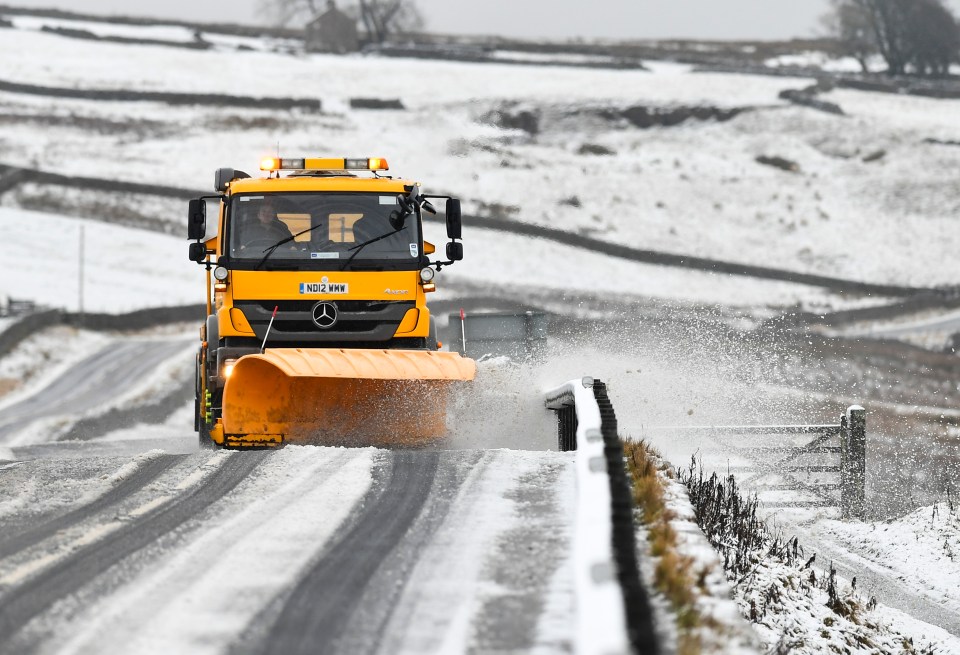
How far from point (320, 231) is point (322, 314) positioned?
0.79m

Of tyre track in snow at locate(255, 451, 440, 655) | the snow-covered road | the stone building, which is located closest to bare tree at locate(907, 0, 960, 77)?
the stone building

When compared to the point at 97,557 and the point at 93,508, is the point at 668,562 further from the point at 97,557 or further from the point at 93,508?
the point at 93,508

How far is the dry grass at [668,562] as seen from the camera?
4898 mm

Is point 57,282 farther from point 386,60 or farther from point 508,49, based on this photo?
point 508,49

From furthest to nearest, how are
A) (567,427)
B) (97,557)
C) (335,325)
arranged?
(335,325)
(567,427)
(97,557)

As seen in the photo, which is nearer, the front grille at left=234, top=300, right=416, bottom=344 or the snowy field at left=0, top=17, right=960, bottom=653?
the front grille at left=234, top=300, right=416, bottom=344

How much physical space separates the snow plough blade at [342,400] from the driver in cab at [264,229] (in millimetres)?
1431

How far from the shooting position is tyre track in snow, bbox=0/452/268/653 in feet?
16.7

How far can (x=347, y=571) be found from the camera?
227 inches

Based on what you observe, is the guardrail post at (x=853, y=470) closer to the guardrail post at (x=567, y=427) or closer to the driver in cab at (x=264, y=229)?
the guardrail post at (x=567, y=427)

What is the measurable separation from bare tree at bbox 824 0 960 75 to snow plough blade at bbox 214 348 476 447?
74.5 metres

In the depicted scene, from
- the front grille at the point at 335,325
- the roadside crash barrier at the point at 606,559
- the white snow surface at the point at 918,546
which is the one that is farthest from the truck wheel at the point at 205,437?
the white snow surface at the point at 918,546

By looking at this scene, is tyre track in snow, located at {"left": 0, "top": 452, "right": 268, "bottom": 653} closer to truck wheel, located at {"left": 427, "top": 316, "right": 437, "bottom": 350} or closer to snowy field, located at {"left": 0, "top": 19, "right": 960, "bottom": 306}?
truck wheel, located at {"left": 427, "top": 316, "right": 437, "bottom": 350}

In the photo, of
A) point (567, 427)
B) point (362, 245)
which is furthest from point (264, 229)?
A: point (567, 427)
